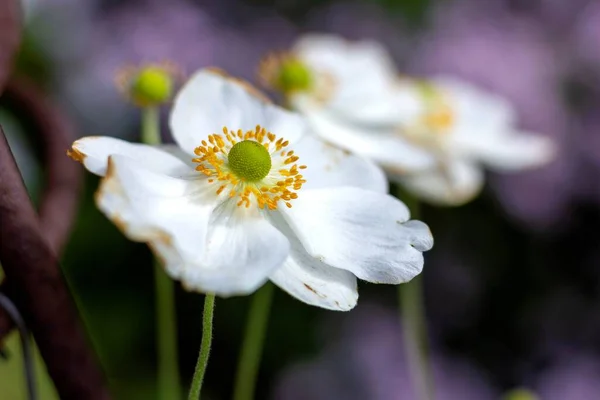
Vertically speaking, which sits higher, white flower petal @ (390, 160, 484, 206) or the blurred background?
white flower petal @ (390, 160, 484, 206)

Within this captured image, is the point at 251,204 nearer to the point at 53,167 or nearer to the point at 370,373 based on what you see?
the point at 53,167

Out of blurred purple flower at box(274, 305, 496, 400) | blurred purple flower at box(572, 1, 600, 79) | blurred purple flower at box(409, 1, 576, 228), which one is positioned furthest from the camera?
blurred purple flower at box(572, 1, 600, 79)

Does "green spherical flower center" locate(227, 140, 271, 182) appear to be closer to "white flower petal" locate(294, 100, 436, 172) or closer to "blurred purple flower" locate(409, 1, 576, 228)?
"white flower petal" locate(294, 100, 436, 172)

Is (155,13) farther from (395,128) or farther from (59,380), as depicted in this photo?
(59,380)

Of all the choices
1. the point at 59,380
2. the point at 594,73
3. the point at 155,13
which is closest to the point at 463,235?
the point at 594,73

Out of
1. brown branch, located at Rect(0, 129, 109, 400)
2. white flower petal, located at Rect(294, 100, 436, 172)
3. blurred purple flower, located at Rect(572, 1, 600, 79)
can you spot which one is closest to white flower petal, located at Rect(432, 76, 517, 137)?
white flower petal, located at Rect(294, 100, 436, 172)

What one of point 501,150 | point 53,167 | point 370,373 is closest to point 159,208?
point 53,167
